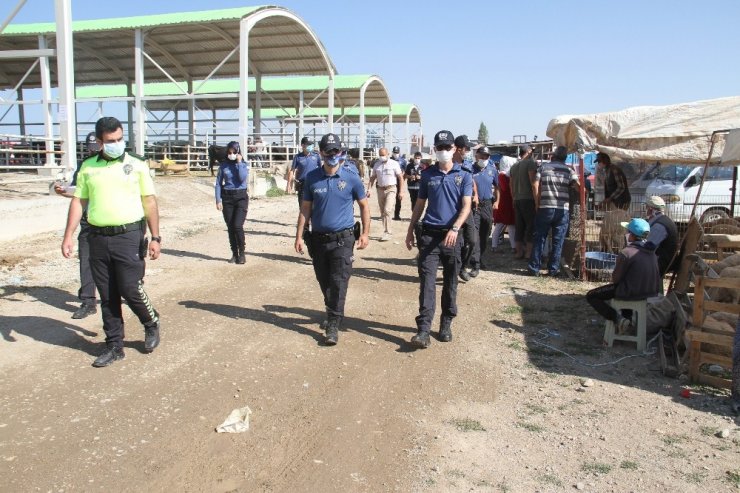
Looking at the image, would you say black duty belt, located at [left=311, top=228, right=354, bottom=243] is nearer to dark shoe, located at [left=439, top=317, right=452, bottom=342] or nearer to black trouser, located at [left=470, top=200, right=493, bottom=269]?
dark shoe, located at [left=439, top=317, right=452, bottom=342]

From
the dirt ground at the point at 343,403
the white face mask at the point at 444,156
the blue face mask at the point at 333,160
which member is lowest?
the dirt ground at the point at 343,403

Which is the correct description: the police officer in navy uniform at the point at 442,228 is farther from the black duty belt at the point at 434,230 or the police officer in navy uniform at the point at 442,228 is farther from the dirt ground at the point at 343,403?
the dirt ground at the point at 343,403

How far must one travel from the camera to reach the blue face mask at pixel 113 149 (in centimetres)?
486

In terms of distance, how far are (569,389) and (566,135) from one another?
468cm

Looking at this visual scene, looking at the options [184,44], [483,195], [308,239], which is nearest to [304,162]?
[483,195]

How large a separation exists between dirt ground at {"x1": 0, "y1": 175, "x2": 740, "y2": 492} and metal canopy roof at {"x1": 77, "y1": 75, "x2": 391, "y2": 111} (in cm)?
2454

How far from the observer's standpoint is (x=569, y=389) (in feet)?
16.1

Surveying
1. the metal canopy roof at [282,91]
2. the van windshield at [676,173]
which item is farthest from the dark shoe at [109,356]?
the metal canopy roof at [282,91]

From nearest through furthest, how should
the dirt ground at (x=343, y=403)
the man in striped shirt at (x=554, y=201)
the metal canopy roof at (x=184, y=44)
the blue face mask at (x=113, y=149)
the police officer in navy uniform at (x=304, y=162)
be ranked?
1. the dirt ground at (x=343, y=403)
2. the blue face mask at (x=113, y=149)
3. the man in striped shirt at (x=554, y=201)
4. the police officer in navy uniform at (x=304, y=162)
5. the metal canopy roof at (x=184, y=44)

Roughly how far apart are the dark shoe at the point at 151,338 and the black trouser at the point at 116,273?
0.24 meters

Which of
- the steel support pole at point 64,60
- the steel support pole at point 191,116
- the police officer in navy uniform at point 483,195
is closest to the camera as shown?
the police officer in navy uniform at point 483,195

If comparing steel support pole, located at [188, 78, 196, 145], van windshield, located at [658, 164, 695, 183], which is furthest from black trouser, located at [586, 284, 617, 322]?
steel support pole, located at [188, 78, 196, 145]

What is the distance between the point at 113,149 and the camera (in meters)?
4.87

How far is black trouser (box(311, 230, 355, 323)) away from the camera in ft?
19.1
